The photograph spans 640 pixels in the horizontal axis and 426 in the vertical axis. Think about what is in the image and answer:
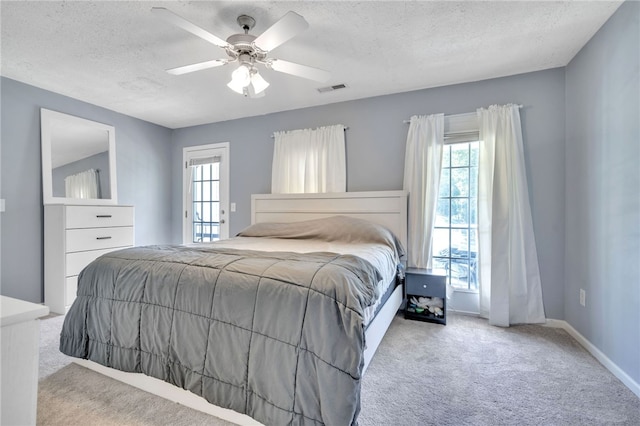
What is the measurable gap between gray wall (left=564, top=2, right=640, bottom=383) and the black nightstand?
1042 millimetres

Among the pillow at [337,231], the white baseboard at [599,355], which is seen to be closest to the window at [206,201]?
the pillow at [337,231]

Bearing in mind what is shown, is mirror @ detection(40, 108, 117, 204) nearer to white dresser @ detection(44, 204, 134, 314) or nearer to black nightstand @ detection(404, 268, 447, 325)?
white dresser @ detection(44, 204, 134, 314)

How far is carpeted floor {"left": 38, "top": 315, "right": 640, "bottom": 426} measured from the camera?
146 centimetres

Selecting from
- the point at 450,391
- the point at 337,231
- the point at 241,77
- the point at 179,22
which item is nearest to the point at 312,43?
the point at 241,77

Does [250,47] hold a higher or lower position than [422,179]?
higher

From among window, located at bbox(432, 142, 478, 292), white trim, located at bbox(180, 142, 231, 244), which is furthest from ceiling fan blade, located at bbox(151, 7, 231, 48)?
white trim, located at bbox(180, 142, 231, 244)

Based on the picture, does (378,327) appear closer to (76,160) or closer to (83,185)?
(83,185)

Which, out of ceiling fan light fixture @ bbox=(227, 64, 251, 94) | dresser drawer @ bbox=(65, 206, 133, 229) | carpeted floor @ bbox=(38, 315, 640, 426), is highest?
ceiling fan light fixture @ bbox=(227, 64, 251, 94)

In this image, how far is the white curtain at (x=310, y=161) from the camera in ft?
11.3

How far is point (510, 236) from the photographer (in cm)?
267

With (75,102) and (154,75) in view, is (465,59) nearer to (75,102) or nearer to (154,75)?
(154,75)

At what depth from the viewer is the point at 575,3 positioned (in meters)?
1.81

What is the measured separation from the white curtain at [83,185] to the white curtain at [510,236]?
180 inches

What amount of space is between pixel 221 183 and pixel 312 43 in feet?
8.66
